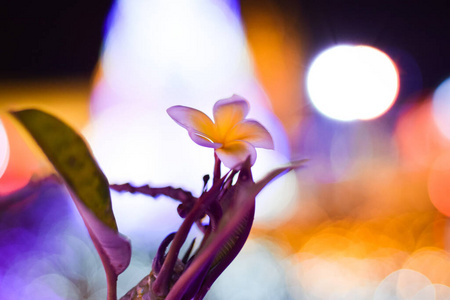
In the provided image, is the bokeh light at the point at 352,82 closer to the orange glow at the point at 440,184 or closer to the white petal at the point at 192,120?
the orange glow at the point at 440,184

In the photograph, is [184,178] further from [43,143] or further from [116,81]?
[43,143]

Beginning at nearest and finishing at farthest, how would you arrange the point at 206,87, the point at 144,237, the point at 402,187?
the point at 144,237, the point at 206,87, the point at 402,187

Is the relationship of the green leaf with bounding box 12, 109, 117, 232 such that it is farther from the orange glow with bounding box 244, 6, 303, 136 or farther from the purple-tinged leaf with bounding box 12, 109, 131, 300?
the orange glow with bounding box 244, 6, 303, 136

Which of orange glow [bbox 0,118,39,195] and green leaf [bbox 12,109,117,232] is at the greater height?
green leaf [bbox 12,109,117,232]

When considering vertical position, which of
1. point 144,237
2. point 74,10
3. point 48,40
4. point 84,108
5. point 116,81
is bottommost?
point 144,237

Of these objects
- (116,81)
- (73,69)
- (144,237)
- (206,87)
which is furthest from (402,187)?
(73,69)

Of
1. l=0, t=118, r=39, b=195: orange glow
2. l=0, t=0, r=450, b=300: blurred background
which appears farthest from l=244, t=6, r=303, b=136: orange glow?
l=0, t=118, r=39, b=195: orange glow
